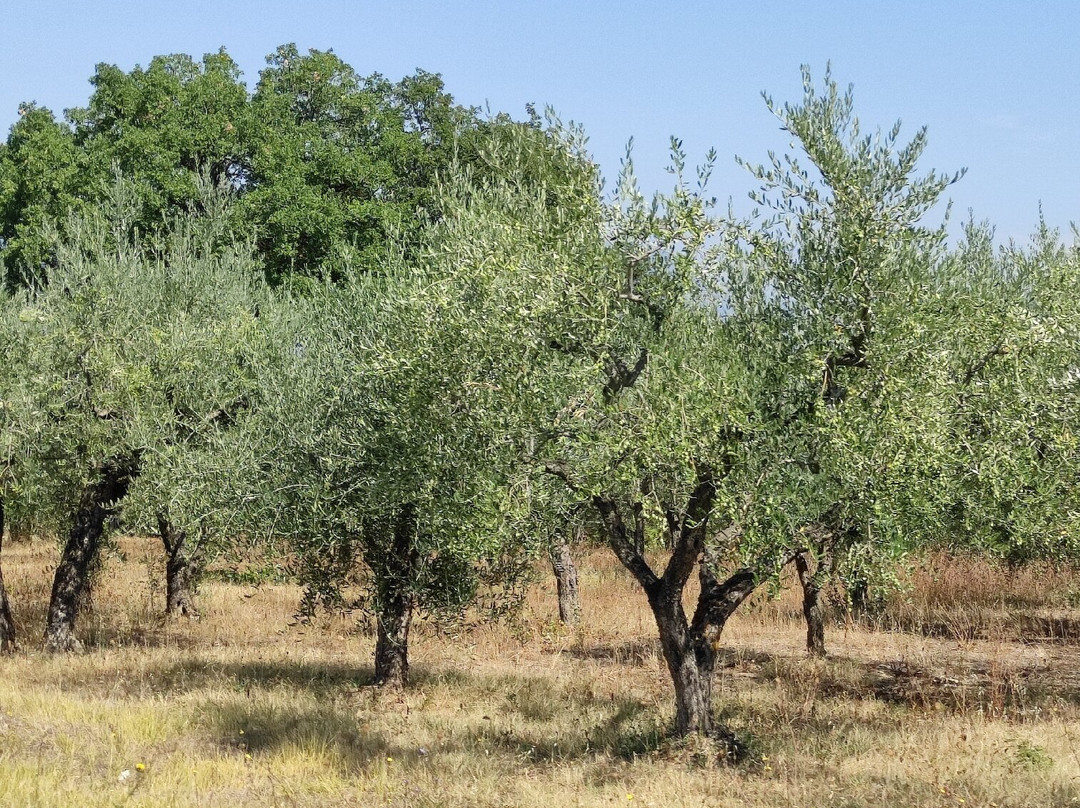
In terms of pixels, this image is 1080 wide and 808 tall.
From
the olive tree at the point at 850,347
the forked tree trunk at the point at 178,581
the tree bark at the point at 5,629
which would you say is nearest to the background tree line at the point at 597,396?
the olive tree at the point at 850,347

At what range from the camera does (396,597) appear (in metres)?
17.7

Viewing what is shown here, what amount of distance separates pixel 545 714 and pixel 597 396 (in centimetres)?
773

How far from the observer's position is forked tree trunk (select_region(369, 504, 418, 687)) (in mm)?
16516

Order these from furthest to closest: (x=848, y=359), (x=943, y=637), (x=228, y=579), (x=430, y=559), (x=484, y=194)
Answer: (x=228, y=579) < (x=943, y=637) < (x=430, y=559) < (x=484, y=194) < (x=848, y=359)

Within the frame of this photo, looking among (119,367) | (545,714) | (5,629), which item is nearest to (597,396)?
(545,714)

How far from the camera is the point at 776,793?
11633 mm

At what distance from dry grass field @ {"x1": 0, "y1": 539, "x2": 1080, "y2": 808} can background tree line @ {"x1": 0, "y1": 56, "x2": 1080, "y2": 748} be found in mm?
1583

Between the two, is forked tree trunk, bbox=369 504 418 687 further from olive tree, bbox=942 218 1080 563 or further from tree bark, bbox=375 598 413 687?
olive tree, bbox=942 218 1080 563

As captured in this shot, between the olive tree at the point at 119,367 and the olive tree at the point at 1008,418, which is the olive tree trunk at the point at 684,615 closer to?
the olive tree at the point at 1008,418

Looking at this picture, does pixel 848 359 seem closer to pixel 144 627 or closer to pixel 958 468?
pixel 958 468

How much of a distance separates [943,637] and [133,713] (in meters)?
17.9

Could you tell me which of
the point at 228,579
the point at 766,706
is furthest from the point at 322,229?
the point at 766,706

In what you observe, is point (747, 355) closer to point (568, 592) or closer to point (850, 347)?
point (850, 347)

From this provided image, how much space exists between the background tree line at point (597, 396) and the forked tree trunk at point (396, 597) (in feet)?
0.16
